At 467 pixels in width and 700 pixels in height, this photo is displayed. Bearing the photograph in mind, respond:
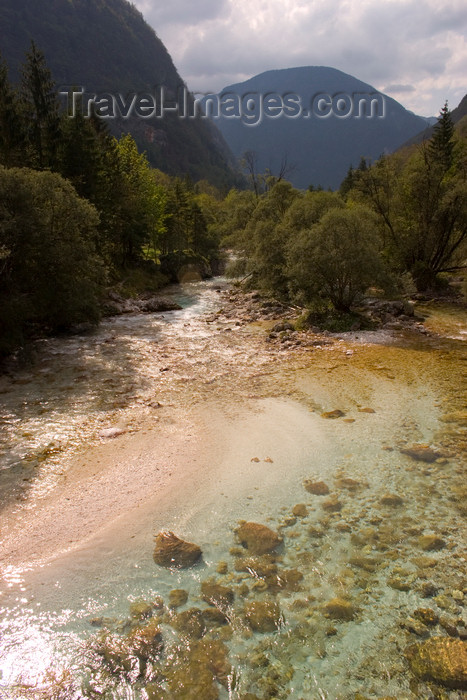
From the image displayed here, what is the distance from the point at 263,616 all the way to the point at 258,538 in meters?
1.68

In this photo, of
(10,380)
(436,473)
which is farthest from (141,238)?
(436,473)

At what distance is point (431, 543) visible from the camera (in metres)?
7.55

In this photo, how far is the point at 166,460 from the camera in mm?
10727

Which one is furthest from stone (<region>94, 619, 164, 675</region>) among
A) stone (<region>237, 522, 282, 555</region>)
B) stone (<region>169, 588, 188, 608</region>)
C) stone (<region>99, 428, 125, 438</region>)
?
stone (<region>99, 428, 125, 438</region>)

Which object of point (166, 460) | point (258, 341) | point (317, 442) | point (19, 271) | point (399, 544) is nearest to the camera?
point (399, 544)

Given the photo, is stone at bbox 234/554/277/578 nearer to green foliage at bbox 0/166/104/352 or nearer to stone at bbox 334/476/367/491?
stone at bbox 334/476/367/491

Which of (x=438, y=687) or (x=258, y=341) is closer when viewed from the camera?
(x=438, y=687)

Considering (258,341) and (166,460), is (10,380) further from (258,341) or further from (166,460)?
(258,341)

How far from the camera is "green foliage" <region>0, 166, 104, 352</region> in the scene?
1895cm

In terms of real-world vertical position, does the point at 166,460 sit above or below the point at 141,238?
below

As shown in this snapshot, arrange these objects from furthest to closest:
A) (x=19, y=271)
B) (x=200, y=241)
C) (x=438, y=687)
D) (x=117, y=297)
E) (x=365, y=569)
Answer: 1. (x=200, y=241)
2. (x=117, y=297)
3. (x=19, y=271)
4. (x=365, y=569)
5. (x=438, y=687)

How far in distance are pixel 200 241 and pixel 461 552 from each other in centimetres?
5814

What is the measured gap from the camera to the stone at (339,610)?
6211mm

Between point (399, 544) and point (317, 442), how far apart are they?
13.6 ft
